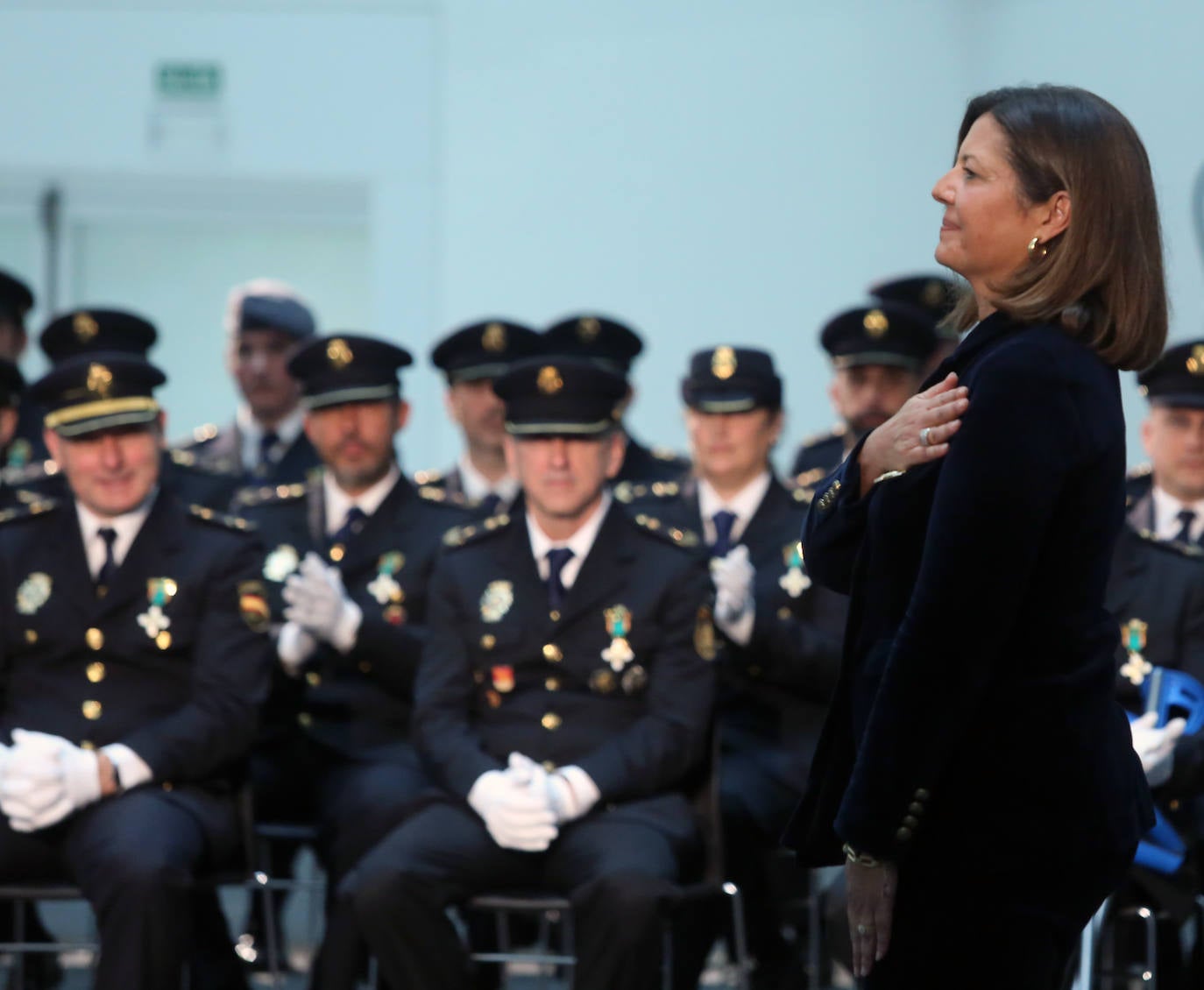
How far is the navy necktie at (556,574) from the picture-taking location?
13.1 ft

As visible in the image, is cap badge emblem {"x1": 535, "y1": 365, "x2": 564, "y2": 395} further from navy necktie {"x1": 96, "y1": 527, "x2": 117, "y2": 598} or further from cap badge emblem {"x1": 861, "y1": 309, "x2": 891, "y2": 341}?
cap badge emblem {"x1": 861, "y1": 309, "x2": 891, "y2": 341}

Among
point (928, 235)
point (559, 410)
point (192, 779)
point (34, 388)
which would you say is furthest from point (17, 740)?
point (928, 235)

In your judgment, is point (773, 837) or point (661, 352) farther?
point (661, 352)

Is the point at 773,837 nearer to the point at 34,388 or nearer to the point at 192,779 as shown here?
the point at 192,779

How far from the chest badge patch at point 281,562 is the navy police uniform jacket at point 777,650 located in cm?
86

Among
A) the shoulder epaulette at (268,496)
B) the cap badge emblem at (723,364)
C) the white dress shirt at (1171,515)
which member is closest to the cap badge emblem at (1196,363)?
the white dress shirt at (1171,515)

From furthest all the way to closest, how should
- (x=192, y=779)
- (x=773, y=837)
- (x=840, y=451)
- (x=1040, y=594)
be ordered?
1. (x=840, y=451)
2. (x=773, y=837)
3. (x=192, y=779)
4. (x=1040, y=594)

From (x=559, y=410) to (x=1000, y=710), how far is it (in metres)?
2.23

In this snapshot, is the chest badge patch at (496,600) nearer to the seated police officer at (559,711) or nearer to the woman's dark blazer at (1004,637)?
the seated police officer at (559,711)

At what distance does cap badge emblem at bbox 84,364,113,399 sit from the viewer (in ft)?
13.3

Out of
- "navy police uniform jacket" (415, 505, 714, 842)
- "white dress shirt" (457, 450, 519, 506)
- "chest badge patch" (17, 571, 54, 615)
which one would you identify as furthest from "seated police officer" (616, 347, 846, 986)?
"chest badge patch" (17, 571, 54, 615)

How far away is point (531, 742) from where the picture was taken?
3857mm

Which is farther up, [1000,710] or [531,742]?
[1000,710]

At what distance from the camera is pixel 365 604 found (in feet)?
14.7
